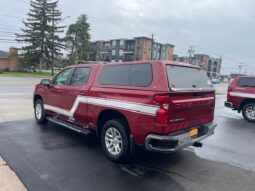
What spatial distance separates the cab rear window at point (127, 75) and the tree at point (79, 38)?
5469 centimetres

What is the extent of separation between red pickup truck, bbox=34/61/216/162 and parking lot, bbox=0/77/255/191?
391mm

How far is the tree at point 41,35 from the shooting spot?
51.2m

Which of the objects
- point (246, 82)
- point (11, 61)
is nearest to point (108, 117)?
point (246, 82)

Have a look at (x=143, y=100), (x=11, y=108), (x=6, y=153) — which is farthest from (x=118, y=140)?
(x=11, y=108)

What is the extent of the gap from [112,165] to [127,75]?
1.67 meters

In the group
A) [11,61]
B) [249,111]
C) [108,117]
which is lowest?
[249,111]

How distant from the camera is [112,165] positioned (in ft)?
15.4

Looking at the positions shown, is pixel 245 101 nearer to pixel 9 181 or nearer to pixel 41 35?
pixel 9 181

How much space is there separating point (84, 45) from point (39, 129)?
55343 mm

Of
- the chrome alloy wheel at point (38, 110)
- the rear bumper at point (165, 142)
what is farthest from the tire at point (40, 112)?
the rear bumper at point (165, 142)

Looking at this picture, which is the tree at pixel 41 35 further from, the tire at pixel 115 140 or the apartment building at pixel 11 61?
the tire at pixel 115 140

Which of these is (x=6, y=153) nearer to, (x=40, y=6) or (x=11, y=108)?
(x=11, y=108)

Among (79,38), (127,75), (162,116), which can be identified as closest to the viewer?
(162,116)

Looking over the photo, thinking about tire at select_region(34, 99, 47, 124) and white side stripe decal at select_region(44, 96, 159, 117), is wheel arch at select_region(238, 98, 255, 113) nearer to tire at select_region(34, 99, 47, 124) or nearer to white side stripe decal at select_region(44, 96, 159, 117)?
white side stripe decal at select_region(44, 96, 159, 117)
